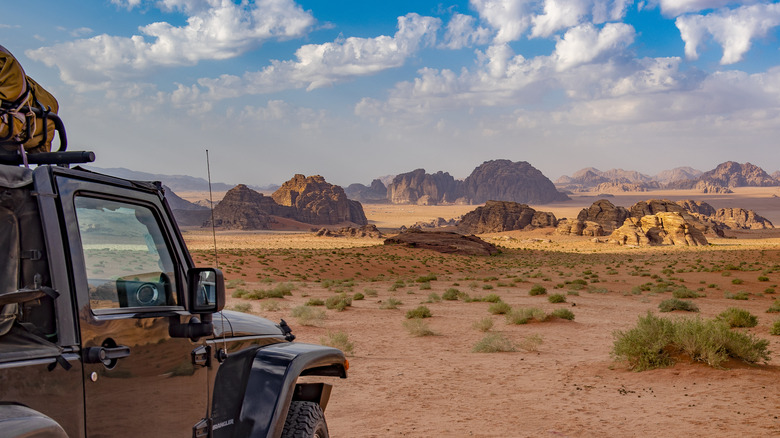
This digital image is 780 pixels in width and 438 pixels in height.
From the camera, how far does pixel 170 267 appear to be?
349 cm

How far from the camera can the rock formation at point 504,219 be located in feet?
355

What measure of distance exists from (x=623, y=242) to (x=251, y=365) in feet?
263

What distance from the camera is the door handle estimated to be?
8.59ft

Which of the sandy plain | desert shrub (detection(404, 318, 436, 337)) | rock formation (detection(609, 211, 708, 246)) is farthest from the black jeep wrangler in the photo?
rock formation (detection(609, 211, 708, 246))

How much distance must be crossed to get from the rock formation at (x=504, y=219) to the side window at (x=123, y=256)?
4174 inches

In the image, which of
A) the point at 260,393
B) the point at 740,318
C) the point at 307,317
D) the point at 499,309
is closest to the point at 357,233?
the point at 499,309

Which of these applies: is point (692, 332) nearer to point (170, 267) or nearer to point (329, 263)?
point (170, 267)

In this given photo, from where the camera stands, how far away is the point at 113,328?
9.30 ft

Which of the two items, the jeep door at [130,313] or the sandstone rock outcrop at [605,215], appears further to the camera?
the sandstone rock outcrop at [605,215]

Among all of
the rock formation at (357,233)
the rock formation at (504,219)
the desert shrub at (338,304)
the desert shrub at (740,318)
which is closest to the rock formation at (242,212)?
the rock formation at (357,233)

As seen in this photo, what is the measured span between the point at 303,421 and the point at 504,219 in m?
110

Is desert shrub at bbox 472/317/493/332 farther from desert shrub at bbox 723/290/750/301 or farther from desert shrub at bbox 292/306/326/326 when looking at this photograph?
desert shrub at bbox 723/290/750/301

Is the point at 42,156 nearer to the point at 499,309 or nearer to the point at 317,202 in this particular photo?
the point at 499,309

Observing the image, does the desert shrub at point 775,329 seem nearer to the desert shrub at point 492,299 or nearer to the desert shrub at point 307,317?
the desert shrub at point 492,299
